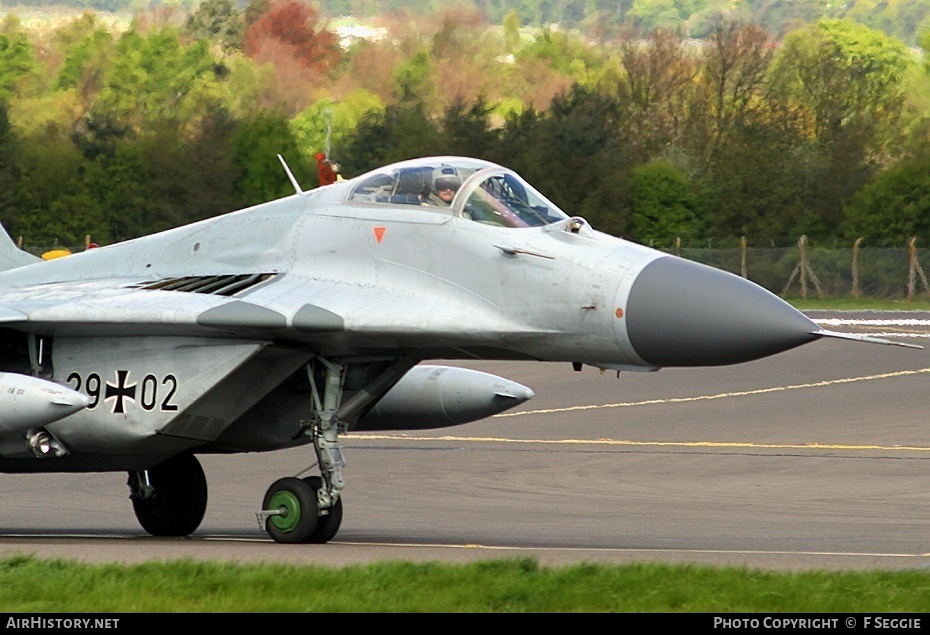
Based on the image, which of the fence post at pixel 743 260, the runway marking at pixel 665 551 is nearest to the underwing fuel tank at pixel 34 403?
the runway marking at pixel 665 551

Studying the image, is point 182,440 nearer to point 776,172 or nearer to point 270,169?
Result: point 270,169

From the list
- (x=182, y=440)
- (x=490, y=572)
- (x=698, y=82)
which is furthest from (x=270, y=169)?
(x=490, y=572)

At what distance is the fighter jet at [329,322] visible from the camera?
36.7ft

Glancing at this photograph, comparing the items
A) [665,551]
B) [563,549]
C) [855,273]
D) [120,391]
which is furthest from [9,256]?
[855,273]

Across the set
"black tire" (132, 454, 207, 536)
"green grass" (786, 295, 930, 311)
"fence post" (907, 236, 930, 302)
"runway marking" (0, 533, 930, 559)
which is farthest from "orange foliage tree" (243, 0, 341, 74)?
"runway marking" (0, 533, 930, 559)

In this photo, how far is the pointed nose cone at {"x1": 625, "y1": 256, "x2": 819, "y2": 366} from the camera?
35.4 ft

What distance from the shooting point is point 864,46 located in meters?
113

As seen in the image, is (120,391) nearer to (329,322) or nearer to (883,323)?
(329,322)

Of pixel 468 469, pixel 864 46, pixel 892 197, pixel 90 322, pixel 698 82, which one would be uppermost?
pixel 864 46

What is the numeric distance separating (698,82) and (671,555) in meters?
70.3

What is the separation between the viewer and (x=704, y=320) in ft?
35.6

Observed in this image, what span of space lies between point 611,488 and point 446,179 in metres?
5.62

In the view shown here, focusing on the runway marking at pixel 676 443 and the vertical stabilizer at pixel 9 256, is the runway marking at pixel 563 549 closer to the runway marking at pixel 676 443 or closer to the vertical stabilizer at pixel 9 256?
the vertical stabilizer at pixel 9 256
